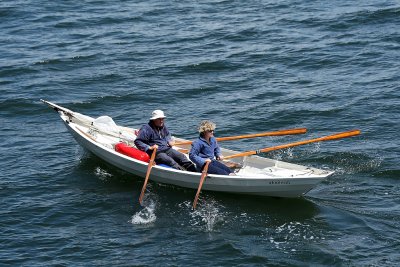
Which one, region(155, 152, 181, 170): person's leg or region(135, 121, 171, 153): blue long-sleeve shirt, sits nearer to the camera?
region(155, 152, 181, 170): person's leg

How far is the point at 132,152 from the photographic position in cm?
1984

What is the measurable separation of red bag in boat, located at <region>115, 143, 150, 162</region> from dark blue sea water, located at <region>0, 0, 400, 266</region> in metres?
Answer: 0.73

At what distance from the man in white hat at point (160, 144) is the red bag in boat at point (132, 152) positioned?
19 cm

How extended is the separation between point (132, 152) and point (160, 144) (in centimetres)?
77

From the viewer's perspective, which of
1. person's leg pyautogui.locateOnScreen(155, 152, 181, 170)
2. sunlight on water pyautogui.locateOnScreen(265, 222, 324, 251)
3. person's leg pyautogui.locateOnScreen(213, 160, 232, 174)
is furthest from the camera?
person's leg pyautogui.locateOnScreen(155, 152, 181, 170)

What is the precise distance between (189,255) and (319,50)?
54.1 feet

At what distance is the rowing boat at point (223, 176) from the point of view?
18.2 m

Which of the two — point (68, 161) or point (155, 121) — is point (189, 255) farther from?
point (68, 161)

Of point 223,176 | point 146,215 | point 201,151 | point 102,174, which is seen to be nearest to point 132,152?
point 102,174

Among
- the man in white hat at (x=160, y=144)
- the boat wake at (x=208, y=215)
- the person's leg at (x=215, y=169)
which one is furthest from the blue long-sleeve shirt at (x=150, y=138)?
the boat wake at (x=208, y=215)

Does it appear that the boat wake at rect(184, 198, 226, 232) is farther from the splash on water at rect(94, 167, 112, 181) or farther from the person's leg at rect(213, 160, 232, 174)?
the splash on water at rect(94, 167, 112, 181)

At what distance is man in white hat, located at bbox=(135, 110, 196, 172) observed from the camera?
19.4 meters

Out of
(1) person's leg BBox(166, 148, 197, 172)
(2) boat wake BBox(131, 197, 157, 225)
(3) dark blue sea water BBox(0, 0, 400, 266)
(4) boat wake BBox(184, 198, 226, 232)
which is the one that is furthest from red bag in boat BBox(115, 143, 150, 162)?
(4) boat wake BBox(184, 198, 226, 232)

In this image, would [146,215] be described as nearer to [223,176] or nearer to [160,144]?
[223,176]
